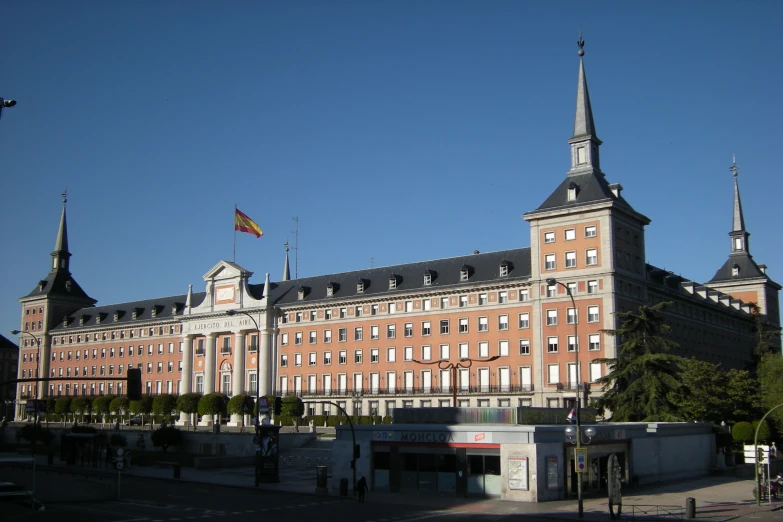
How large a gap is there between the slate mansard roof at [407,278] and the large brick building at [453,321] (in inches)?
7.9

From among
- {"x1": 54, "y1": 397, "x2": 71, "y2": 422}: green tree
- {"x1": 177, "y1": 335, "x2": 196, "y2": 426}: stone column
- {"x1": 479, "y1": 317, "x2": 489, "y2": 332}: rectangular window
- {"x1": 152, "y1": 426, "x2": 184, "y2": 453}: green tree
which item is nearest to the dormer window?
{"x1": 479, "y1": 317, "x2": 489, "y2": 332}: rectangular window

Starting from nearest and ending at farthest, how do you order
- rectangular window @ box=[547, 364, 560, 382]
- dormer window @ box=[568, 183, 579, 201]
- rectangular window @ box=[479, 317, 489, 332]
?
1. rectangular window @ box=[547, 364, 560, 382]
2. dormer window @ box=[568, 183, 579, 201]
3. rectangular window @ box=[479, 317, 489, 332]

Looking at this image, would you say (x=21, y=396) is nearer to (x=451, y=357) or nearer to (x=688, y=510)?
(x=451, y=357)

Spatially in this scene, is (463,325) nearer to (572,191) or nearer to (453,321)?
(453,321)

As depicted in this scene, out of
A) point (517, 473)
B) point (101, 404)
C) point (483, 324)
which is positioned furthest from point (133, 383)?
point (101, 404)

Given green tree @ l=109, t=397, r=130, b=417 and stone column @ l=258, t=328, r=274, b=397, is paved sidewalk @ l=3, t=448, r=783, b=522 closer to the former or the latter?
stone column @ l=258, t=328, r=274, b=397

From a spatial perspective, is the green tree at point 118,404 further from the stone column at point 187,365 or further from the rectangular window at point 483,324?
the rectangular window at point 483,324

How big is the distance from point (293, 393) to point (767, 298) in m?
64.8

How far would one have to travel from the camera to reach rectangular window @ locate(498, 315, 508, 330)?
282ft

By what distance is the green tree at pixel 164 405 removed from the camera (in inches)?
4063

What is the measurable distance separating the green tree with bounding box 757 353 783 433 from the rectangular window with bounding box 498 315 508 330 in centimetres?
2387

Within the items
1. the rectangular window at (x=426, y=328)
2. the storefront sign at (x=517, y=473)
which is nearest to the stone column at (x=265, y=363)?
the rectangular window at (x=426, y=328)

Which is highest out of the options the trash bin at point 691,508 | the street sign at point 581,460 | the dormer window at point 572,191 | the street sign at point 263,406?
the dormer window at point 572,191

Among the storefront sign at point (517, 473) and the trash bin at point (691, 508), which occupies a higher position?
the storefront sign at point (517, 473)
